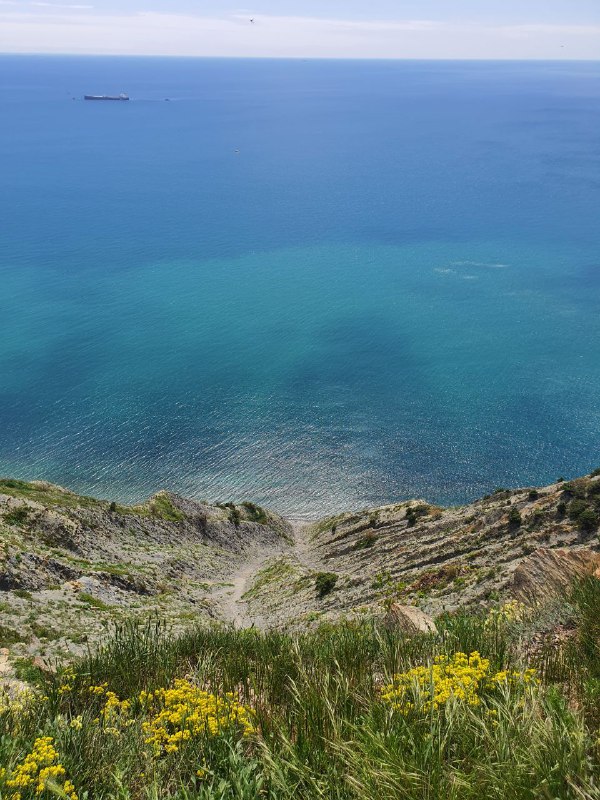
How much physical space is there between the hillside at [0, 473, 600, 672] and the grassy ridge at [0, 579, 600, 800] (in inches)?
586

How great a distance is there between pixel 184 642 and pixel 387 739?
39.2 feet

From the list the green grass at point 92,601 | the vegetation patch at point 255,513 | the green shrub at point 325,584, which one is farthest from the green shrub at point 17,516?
the vegetation patch at point 255,513

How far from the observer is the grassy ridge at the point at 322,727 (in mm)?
12188

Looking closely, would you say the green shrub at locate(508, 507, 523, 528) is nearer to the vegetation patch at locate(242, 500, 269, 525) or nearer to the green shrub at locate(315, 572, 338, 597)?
the green shrub at locate(315, 572, 338, 597)

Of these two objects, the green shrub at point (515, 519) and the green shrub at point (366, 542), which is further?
the green shrub at point (366, 542)

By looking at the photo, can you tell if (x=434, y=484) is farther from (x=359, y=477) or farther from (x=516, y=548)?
(x=516, y=548)

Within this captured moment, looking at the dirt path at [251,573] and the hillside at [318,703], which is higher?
A: the hillside at [318,703]

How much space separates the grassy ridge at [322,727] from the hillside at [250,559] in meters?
14.9

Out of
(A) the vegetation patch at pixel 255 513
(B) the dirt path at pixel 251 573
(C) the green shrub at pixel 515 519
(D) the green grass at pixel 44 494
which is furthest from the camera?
(A) the vegetation patch at pixel 255 513

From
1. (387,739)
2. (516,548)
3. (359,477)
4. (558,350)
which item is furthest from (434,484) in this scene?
(387,739)

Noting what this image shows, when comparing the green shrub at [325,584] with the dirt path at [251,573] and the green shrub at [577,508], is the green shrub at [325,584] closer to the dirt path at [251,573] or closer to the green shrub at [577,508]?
the dirt path at [251,573]

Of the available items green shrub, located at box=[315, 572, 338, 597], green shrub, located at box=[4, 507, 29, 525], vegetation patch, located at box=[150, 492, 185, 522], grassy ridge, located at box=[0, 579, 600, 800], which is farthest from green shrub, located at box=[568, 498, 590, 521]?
green shrub, located at box=[4, 507, 29, 525]

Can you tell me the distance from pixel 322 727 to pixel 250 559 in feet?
180

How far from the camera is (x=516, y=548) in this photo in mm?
47438
